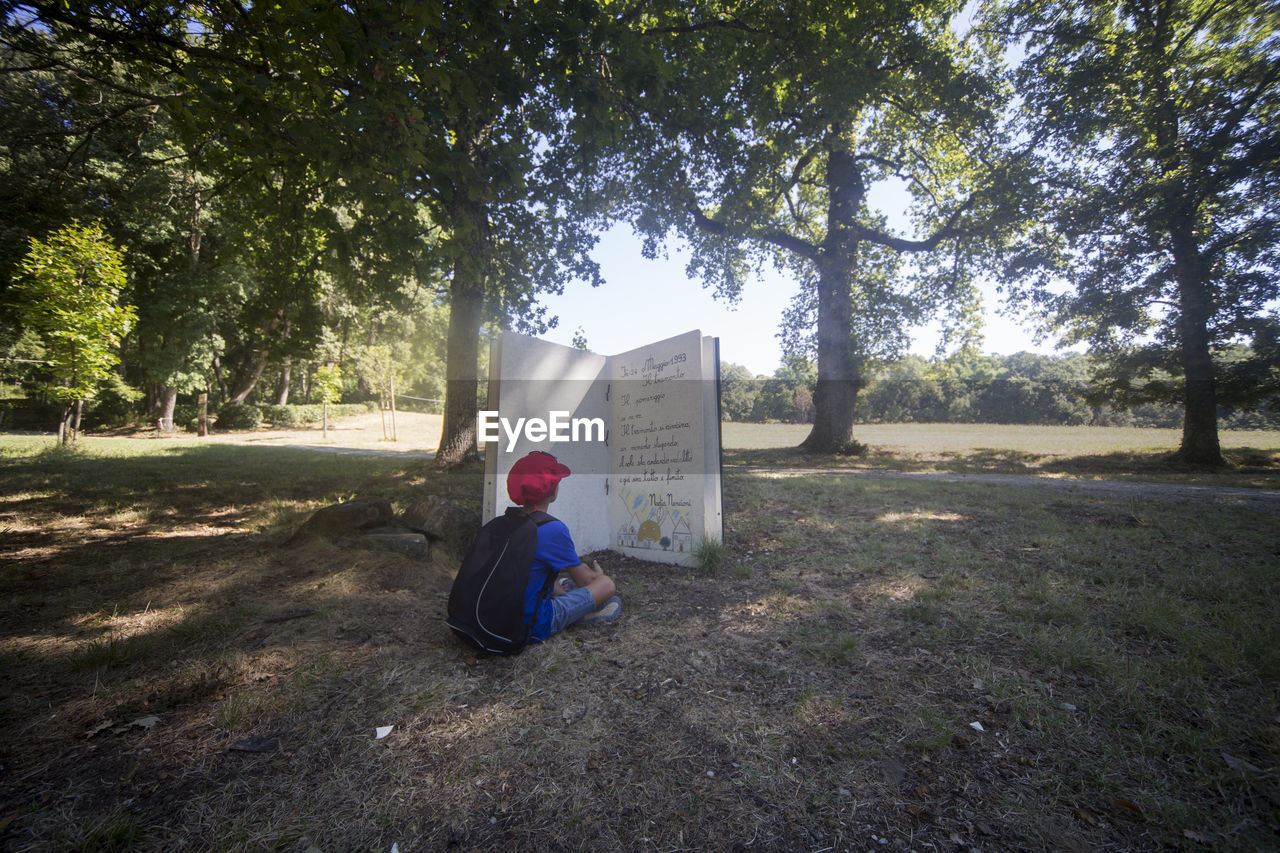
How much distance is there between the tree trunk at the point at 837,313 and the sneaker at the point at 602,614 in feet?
41.9

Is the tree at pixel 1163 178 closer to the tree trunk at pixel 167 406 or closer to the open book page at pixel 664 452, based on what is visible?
the open book page at pixel 664 452

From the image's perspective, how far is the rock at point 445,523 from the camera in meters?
5.10

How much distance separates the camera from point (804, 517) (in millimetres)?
6461

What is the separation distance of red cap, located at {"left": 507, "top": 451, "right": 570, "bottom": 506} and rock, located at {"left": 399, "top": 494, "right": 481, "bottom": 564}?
2.02 meters

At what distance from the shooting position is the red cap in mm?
3408

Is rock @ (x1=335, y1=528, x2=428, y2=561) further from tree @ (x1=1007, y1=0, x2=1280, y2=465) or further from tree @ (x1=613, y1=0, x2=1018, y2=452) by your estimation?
tree @ (x1=1007, y1=0, x2=1280, y2=465)

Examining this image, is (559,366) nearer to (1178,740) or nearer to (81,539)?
(1178,740)

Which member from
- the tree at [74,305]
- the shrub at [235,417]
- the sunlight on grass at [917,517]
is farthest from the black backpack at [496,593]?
the shrub at [235,417]

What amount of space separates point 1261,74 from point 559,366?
50.3 feet

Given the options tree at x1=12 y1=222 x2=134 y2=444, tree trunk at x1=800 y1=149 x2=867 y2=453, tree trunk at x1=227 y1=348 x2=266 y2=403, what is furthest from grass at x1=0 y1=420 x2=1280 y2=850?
tree trunk at x1=227 y1=348 x2=266 y2=403

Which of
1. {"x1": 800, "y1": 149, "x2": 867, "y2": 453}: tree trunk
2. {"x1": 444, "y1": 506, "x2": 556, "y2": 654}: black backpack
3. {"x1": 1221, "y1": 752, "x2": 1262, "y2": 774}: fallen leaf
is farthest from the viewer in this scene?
{"x1": 800, "y1": 149, "x2": 867, "y2": 453}: tree trunk

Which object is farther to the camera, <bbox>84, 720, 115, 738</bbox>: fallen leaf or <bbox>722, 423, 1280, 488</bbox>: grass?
<bbox>722, 423, 1280, 488</bbox>: grass

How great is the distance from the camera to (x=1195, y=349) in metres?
11.5

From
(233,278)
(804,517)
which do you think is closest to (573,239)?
(804,517)
